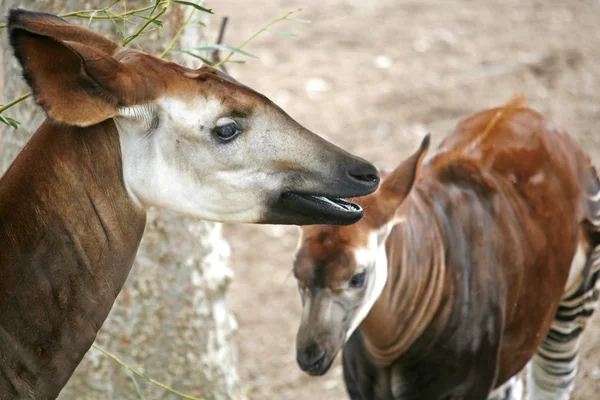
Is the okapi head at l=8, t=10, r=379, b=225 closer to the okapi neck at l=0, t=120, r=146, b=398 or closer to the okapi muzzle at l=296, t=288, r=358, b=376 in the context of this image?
the okapi neck at l=0, t=120, r=146, b=398

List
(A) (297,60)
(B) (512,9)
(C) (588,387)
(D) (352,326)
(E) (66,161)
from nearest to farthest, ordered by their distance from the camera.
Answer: (E) (66,161) → (D) (352,326) → (C) (588,387) → (A) (297,60) → (B) (512,9)

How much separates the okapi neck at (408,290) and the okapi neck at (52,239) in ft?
3.93

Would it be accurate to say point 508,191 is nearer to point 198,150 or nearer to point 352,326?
point 352,326

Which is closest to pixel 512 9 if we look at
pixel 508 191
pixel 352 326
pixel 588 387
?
pixel 588 387

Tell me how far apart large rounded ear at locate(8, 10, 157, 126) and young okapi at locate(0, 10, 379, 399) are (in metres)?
0.07

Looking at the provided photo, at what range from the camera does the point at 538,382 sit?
4.06 meters

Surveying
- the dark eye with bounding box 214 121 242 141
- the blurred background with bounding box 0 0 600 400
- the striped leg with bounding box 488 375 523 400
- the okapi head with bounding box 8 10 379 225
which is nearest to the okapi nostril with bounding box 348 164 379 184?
the okapi head with bounding box 8 10 379 225

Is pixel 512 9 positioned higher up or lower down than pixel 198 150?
lower down

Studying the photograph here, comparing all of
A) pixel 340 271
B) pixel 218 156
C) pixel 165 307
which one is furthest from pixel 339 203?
pixel 165 307

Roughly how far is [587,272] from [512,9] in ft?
20.4

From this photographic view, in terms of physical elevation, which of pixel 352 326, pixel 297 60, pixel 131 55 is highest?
pixel 131 55

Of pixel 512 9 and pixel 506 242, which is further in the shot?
pixel 512 9

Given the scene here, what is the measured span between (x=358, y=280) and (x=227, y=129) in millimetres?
967

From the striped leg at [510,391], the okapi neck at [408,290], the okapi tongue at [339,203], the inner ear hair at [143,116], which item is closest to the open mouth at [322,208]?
the okapi tongue at [339,203]
